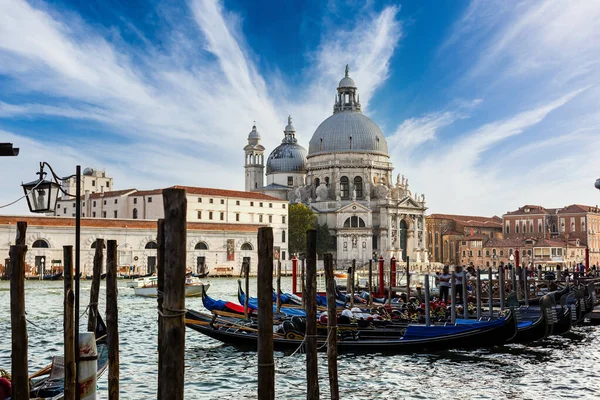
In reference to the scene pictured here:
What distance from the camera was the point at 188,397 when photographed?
909cm

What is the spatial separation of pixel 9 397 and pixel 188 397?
131 inches

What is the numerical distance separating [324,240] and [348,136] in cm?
981

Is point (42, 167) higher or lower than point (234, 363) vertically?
higher

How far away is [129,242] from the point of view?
37.0 m

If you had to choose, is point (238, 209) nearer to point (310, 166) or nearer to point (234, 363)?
point (310, 166)

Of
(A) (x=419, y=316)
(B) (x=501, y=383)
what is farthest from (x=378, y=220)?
(B) (x=501, y=383)

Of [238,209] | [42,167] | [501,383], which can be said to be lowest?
[501,383]

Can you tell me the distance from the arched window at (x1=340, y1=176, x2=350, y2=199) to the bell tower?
1017 cm

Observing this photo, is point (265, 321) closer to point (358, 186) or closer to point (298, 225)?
point (298, 225)

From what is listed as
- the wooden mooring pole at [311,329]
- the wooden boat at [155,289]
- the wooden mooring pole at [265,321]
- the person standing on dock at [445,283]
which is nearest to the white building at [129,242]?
the wooden boat at [155,289]

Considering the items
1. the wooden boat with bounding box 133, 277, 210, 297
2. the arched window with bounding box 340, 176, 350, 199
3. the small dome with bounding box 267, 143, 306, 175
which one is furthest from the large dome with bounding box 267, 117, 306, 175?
the wooden boat with bounding box 133, 277, 210, 297

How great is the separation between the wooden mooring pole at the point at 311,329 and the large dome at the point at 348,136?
167 ft

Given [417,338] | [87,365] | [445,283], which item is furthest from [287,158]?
[87,365]

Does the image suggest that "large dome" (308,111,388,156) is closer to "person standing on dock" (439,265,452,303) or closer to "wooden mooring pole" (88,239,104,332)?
"person standing on dock" (439,265,452,303)
